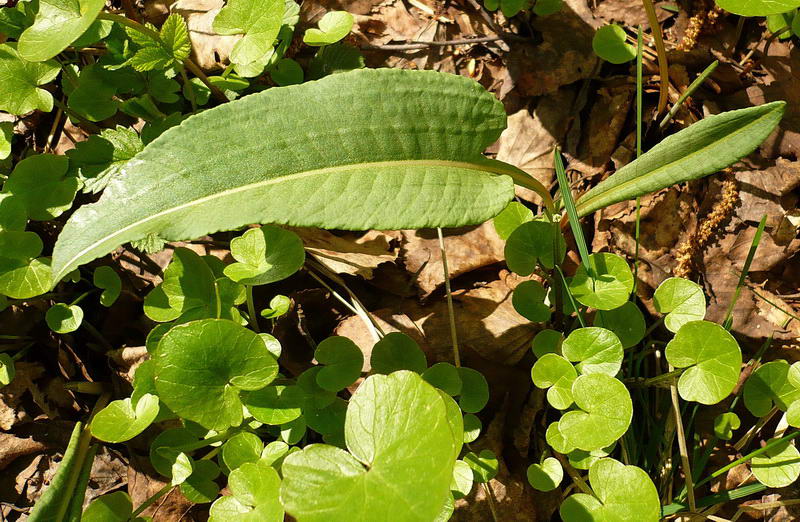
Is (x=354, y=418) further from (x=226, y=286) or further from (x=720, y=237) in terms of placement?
(x=720, y=237)

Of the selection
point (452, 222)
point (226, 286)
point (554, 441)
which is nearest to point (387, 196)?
point (452, 222)

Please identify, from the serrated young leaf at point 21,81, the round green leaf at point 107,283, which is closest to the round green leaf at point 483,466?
the round green leaf at point 107,283

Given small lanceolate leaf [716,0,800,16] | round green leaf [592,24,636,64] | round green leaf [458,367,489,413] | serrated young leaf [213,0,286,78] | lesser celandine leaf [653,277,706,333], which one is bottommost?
round green leaf [458,367,489,413]

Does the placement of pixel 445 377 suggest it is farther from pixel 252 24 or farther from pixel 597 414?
pixel 252 24

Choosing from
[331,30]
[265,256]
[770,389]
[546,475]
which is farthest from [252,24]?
[770,389]

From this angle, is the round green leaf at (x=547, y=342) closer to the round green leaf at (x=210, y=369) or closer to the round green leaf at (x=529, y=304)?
the round green leaf at (x=529, y=304)

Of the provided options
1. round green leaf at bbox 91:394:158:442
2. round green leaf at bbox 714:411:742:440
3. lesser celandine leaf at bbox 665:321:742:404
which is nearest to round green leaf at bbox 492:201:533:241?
lesser celandine leaf at bbox 665:321:742:404

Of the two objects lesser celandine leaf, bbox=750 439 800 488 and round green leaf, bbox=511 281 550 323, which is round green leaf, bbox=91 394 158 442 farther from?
Answer: lesser celandine leaf, bbox=750 439 800 488
